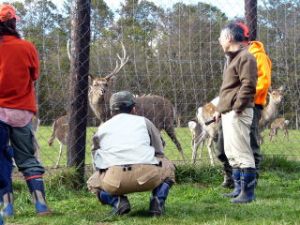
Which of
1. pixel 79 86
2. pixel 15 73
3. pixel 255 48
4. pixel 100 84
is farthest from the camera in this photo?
pixel 100 84

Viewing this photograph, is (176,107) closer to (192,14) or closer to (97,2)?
(192,14)

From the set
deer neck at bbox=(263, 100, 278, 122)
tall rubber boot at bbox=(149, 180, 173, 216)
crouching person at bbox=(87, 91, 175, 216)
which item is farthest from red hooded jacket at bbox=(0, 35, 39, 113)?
deer neck at bbox=(263, 100, 278, 122)

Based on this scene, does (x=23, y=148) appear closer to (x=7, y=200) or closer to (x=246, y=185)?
(x=7, y=200)

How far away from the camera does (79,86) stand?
6746mm

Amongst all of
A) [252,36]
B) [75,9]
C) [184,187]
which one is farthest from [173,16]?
[184,187]

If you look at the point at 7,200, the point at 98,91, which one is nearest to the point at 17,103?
the point at 7,200

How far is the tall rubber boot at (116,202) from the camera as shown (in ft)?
17.1

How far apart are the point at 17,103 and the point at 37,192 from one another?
773mm

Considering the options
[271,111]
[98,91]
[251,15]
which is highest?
[251,15]

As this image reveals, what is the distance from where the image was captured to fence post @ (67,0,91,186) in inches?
265

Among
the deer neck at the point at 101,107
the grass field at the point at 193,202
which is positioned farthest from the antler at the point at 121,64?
the grass field at the point at 193,202

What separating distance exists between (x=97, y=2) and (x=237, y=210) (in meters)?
3.29

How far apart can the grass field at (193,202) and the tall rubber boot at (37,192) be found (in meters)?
0.09

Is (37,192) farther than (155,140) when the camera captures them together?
No
